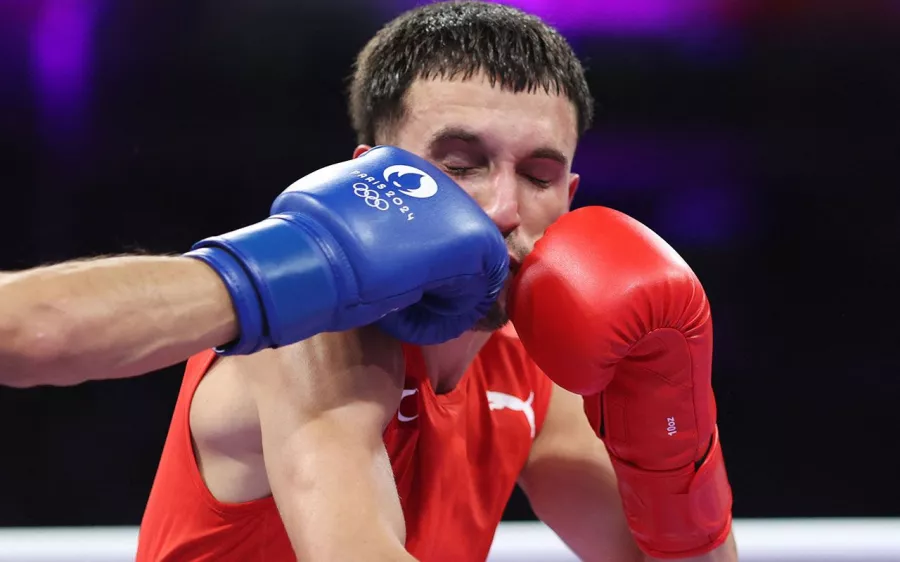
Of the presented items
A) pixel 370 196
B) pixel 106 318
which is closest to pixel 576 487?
pixel 370 196

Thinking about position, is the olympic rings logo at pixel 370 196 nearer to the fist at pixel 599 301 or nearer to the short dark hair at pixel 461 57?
the fist at pixel 599 301

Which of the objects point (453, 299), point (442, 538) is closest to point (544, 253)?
point (453, 299)

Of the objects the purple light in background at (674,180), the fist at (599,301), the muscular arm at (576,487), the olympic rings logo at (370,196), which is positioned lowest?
the muscular arm at (576,487)

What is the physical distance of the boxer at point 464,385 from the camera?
50.2 inches

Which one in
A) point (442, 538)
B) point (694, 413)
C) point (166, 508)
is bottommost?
point (442, 538)

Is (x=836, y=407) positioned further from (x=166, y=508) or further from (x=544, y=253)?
(x=166, y=508)

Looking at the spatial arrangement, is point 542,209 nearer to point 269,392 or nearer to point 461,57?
point 461,57

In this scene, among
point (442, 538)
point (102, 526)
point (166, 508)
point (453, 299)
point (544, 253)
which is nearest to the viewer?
point (453, 299)

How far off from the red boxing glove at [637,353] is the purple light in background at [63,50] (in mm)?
2306

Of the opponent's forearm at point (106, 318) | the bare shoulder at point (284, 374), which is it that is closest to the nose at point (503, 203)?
the bare shoulder at point (284, 374)

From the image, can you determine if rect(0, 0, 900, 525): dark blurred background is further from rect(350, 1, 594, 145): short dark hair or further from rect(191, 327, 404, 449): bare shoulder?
rect(191, 327, 404, 449): bare shoulder

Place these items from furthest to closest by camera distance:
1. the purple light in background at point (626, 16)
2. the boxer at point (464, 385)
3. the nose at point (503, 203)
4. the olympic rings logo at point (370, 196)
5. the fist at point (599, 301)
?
the purple light in background at point (626, 16)
the nose at point (503, 203)
the fist at point (599, 301)
the boxer at point (464, 385)
the olympic rings logo at point (370, 196)

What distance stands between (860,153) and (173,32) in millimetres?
2391

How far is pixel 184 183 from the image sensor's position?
10.5ft
